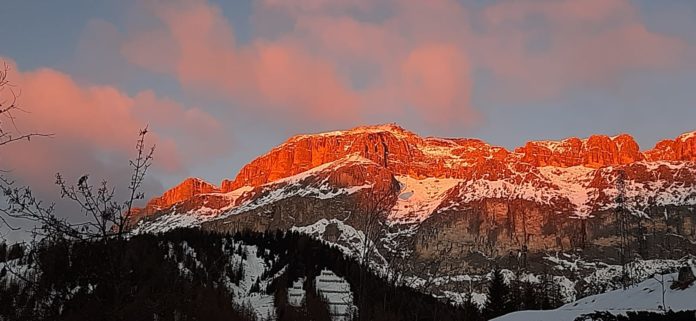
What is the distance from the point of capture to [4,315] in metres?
11.0

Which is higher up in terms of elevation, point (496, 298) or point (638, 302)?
point (496, 298)

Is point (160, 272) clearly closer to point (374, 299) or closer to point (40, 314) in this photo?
point (40, 314)

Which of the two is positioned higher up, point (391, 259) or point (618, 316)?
point (391, 259)

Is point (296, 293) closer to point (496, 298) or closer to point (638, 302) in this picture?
point (496, 298)

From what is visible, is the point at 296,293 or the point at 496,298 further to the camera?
the point at 296,293

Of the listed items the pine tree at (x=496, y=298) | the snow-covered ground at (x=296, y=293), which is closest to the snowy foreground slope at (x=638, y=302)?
the pine tree at (x=496, y=298)

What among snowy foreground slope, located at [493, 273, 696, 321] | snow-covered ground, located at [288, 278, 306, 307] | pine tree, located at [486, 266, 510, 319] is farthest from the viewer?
snow-covered ground, located at [288, 278, 306, 307]

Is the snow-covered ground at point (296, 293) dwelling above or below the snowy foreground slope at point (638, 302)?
above

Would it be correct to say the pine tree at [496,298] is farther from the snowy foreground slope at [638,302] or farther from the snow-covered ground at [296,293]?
the snow-covered ground at [296,293]

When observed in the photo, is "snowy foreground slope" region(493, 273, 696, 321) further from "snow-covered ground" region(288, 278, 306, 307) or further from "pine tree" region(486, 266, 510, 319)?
"snow-covered ground" region(288, 278, 306, 307)

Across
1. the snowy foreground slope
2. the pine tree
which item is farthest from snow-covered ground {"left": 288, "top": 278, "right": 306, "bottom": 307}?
the snowy foreground slope

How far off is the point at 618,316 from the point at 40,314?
1460 centimetres

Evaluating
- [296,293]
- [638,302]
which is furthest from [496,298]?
[296,293]

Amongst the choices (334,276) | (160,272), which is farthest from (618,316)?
(334,276)
